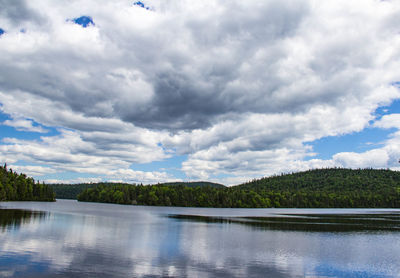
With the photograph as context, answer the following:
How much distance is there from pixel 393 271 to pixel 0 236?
4855 cm

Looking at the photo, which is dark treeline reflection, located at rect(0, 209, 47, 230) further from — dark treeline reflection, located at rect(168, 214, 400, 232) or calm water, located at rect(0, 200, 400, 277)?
dark treeline reflection, located at rect(168, 214, 400, 232)

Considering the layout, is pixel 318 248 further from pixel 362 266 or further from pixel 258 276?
pixel 258 276

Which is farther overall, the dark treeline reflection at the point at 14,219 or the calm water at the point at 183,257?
the dark treeline reflection at the point at 14,219

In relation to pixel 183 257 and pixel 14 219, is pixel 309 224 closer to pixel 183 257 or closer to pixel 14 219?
pixel 183 257

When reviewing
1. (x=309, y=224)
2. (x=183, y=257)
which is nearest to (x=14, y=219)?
(x=183, y=257)

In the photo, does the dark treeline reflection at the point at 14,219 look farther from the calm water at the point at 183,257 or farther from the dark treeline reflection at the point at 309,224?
the dark treeline reflection at the point at 309,224

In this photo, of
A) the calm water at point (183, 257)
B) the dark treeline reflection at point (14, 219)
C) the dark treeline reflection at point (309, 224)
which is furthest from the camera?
the dark treeline reflection at point (309, 224)

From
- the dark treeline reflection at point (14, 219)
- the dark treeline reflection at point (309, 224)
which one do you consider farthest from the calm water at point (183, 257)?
the dark treeline reflection at point (309, 224)

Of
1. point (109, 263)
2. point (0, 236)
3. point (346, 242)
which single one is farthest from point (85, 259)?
point (346, 242)

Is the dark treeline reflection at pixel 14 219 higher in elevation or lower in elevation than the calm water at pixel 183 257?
higher

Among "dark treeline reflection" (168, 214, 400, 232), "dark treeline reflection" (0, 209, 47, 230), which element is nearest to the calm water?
"dark treeline reflection" (0, 209, 47, 230)

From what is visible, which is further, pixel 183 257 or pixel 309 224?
pixel 309 224

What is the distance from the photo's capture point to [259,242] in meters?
52.0

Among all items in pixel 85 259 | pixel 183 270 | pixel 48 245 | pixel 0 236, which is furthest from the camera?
pixel 0 236
